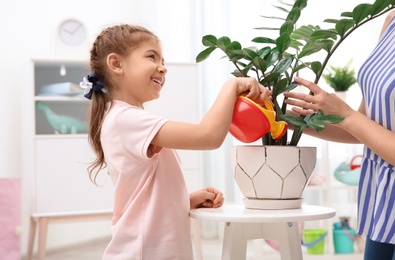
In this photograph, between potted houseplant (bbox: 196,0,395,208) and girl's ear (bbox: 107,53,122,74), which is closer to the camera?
potted houseplant (bbox: 196,0,395,208)

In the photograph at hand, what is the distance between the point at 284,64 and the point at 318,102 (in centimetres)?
12

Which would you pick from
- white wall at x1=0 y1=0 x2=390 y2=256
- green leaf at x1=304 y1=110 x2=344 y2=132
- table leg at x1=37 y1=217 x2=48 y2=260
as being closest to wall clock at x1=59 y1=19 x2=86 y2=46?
white wall at x1=0 y1=0 x2=390 y2=256

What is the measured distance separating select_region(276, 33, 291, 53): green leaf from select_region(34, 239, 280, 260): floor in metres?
1.98

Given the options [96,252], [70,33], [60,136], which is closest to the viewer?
[60,136]

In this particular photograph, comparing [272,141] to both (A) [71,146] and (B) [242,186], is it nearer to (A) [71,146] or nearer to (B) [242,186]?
(B) [242,186]

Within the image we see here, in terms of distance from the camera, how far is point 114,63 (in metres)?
1.43

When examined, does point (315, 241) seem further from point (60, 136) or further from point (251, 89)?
point (251, 89)

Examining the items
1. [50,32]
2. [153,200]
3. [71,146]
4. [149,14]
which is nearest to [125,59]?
[153,200]

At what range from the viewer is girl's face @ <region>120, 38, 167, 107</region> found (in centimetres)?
139

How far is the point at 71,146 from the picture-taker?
10.7ft

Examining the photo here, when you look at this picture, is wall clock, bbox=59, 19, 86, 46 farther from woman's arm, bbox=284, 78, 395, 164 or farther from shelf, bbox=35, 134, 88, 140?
woman's arm, bbox=284, 78, 395, 164

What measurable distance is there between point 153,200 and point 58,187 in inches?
80.2

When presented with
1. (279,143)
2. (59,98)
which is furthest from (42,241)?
(279,143)

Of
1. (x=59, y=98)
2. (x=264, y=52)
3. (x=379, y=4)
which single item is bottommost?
(x=59, y=98)
